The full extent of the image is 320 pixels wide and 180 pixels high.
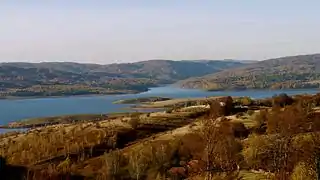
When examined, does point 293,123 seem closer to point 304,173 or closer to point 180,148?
point 304,173

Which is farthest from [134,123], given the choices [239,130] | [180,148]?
[180,148]

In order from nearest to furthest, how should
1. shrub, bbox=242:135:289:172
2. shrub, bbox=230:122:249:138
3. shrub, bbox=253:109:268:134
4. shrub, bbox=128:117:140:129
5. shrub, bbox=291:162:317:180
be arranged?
shrub, bbox=291:162:317:180
shrub, bbox=242:135:289:172
shrub, bbox=230:122:249:138
shrub, bbox=253:109:268:134
shrub, bbox=128:117:140:129

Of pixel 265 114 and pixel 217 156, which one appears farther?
pixel 265 114

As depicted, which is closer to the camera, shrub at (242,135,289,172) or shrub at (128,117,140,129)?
shrub at (242,135,289,172)

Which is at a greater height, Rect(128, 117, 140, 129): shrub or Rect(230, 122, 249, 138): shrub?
Rect(230, 122, 249, 138): shrub

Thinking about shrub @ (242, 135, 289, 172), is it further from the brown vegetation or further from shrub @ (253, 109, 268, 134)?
shrub @ (253, 109, 268, 134)

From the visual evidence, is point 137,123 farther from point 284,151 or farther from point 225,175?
point 284,151

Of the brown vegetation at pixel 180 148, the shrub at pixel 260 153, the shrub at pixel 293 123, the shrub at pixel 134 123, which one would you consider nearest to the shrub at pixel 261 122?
the brown vegetation at pixel 180 148

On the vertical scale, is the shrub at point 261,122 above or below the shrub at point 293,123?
below

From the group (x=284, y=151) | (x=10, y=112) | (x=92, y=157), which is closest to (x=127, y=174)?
(x=92, y=157)

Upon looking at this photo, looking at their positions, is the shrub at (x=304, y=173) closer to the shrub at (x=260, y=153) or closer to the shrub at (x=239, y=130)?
the shrub at (x=260, y=153)

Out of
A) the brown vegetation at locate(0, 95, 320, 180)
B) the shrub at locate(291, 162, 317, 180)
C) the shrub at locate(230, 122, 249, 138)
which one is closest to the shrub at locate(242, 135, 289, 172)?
the brown vegetation at locate(0, 95, 320, 180)
